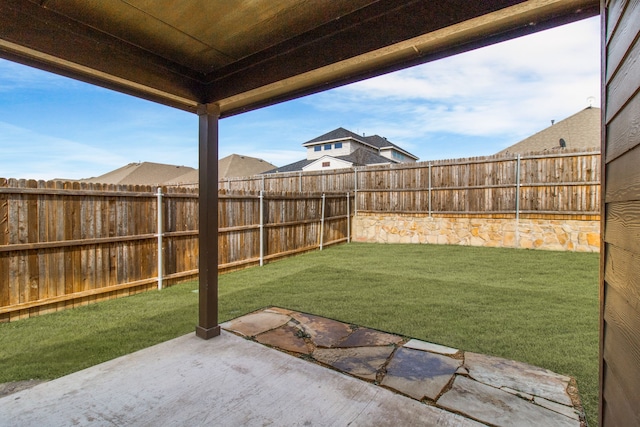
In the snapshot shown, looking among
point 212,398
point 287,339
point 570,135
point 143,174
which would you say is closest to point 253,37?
point 212,398

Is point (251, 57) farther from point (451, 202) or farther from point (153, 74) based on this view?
point (451, 202)

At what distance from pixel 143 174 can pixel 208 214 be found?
24.0 metres

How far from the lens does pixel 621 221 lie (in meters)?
0.99

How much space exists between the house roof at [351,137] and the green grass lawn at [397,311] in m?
16.6

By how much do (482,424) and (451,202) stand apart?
765cm

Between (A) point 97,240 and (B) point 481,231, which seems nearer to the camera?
(A) point 97,240

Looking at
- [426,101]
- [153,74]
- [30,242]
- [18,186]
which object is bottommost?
[30,242]

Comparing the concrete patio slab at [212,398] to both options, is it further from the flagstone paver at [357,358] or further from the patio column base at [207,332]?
the patio column base at [207,332]

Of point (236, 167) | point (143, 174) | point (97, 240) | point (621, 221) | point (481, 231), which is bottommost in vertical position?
point (481, 231)

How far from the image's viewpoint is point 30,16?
5.59ft

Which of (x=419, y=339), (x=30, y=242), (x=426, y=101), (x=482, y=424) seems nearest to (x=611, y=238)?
(x=482, y=424)

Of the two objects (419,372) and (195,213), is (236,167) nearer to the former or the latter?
Answer: (195,213)

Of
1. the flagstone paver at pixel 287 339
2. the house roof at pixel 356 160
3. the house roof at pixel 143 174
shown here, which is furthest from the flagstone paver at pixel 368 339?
the house roof at pixel 143 174

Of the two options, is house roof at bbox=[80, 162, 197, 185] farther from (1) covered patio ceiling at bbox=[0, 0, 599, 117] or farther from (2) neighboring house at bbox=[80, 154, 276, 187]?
(1) covered patio ceiling at bbox=[0, 0, 599, 117]
